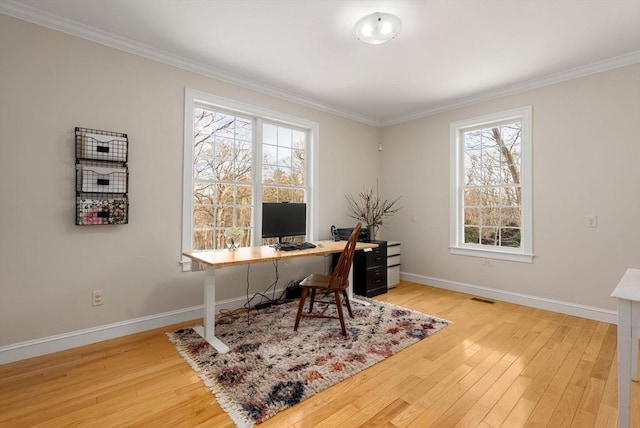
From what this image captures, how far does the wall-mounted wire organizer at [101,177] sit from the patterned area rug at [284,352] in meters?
1.18

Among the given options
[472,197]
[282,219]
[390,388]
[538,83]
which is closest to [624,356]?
[390,388]

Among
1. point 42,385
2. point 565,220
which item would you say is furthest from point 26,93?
point 565,220

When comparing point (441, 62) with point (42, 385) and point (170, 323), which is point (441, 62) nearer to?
point (170, 323)

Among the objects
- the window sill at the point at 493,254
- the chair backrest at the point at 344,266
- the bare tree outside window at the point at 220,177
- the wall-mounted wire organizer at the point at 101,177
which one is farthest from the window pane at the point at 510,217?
the wall-mounted wire organizer at the point at 101,177

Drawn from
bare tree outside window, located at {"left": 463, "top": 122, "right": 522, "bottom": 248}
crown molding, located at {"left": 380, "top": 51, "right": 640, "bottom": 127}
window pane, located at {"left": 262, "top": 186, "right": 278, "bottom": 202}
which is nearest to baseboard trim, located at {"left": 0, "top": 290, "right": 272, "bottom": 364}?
window pane, located at {"left": 262, "top": 186, "right": 278, "bottom": 202}

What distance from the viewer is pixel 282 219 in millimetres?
3357

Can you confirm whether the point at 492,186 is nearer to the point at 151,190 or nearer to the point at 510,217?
the point at 510,217

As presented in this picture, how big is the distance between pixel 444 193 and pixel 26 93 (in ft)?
14.6

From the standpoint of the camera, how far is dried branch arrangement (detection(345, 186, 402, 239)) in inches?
179

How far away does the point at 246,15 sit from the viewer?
90.0 inches

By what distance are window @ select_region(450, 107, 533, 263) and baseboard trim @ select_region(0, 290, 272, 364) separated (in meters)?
3.27

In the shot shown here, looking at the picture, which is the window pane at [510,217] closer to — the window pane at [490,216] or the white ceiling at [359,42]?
the window pane at [490,216]

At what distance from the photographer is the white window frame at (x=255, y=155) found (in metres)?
2.97

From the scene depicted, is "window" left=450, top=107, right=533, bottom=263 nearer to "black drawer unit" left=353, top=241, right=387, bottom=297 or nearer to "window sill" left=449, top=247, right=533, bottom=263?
"window sill" left=449, top=247, right=533, bottom=263
